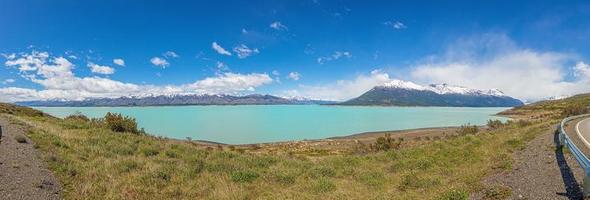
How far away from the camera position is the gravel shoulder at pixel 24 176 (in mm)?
9850

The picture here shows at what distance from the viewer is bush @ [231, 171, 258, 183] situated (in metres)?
14.9

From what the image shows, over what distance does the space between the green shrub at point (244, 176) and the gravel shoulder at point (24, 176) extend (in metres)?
6.16

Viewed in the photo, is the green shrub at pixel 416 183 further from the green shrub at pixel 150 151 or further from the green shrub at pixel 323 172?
the green shrub at pixel 150 151

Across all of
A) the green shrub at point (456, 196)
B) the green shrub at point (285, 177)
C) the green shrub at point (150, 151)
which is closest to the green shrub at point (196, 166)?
the green shrub at point (285, 177)

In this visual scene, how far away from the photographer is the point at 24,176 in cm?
1121

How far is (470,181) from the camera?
12539 millimetres

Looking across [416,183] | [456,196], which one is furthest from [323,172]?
[456,196]

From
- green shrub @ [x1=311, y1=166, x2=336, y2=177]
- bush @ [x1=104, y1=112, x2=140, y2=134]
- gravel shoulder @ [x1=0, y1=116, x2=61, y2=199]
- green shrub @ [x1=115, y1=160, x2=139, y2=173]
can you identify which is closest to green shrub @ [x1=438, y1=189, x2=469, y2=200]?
green shrub @ [x1=311, y1=166, x2=336, y2=177]

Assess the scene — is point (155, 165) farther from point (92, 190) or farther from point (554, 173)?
point (554, 173)

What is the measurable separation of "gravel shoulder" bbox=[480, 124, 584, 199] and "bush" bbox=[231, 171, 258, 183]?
28.2 feet

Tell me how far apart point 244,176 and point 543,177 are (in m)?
10.7

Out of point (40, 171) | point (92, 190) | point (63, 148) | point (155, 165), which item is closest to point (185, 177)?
point (155, 165)

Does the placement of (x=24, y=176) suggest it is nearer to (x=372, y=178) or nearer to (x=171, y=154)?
(x=171, y=154)

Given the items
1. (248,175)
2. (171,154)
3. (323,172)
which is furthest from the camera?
(171,154)
